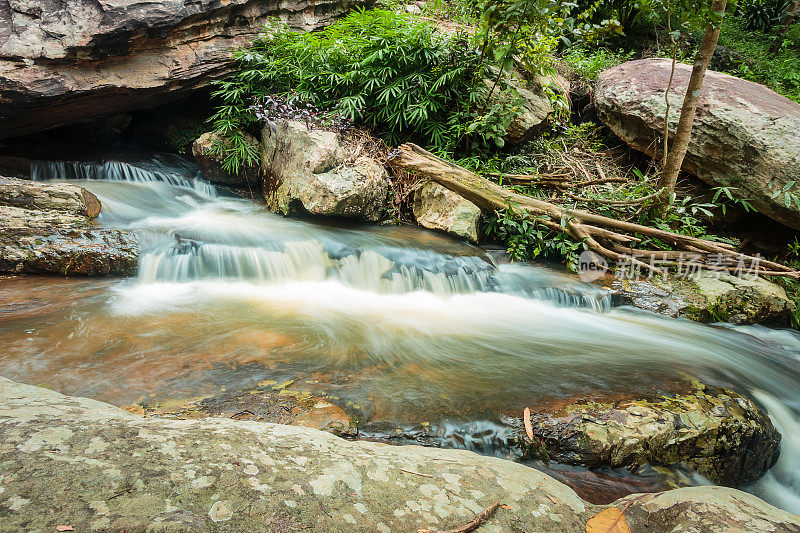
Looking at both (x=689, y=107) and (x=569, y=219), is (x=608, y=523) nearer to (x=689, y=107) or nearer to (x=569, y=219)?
(x=569, y=219)

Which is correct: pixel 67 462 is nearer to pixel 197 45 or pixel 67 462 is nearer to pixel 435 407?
pixel 435 407

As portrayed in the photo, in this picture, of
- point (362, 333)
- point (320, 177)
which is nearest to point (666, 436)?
point (362, 333)

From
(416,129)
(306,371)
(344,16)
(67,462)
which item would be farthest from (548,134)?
(67,462)

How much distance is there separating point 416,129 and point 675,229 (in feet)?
12.7

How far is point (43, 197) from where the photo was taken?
165 inches

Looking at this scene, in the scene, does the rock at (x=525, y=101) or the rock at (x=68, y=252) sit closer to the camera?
the rock at (x=68, y=252)

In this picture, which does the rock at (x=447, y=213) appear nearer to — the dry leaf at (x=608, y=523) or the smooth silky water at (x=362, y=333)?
the smooth silky water at (x=362, y=333)

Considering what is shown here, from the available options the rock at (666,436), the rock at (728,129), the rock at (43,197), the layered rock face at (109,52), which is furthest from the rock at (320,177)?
the rock at (728,129)

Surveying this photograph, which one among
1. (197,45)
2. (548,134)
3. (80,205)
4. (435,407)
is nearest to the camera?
(435,407)

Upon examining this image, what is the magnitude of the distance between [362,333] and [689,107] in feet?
14.9

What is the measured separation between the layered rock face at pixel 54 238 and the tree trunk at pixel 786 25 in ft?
41.5

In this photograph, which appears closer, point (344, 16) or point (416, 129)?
point (416, 129)

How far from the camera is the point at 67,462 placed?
888 millimetres

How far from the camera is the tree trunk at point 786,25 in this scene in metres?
8.98
